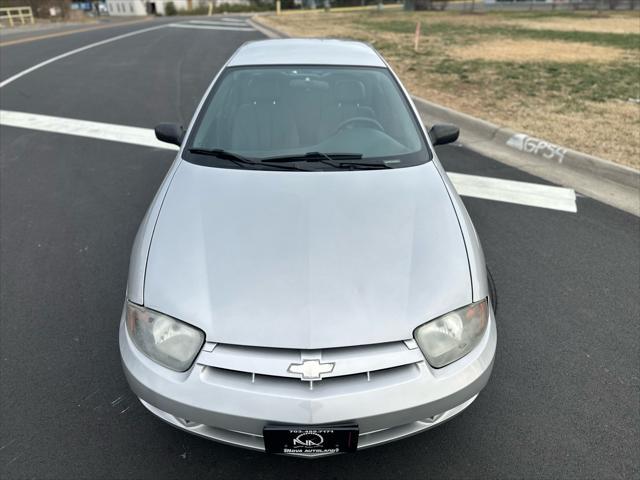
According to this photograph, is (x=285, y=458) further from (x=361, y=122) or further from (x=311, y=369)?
(x=361, y=122)

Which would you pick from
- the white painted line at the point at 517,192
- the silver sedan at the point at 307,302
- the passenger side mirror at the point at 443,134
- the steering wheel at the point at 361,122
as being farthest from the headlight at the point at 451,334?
the white painted line at the point at 517,192

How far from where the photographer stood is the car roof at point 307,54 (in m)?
3.38

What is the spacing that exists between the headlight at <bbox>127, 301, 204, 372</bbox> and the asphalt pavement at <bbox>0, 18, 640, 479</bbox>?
56 cm

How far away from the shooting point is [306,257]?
203cm

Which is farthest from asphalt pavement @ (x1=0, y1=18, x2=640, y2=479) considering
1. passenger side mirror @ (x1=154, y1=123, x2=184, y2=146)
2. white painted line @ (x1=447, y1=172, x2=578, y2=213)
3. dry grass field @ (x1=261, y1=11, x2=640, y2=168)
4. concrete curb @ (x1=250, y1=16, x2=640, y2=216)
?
dry grass field @ (x1=261, y1=11, x2=640, y2=168)

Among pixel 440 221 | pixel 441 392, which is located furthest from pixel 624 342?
pixel 441 392

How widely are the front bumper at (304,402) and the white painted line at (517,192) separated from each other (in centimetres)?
307

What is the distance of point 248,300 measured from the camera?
6.09 feet

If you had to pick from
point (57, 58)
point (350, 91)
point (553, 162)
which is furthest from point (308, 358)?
point (57, 58)

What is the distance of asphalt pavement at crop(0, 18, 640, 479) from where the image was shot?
2.07 m

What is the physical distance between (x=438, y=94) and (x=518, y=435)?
23.2 ft

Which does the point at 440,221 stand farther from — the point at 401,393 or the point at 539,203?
the point at 539,203

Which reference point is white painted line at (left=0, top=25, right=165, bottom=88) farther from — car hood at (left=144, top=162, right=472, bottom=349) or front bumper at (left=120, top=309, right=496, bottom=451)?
front bumper at (left=120, top=309, right=496, bottom=451)

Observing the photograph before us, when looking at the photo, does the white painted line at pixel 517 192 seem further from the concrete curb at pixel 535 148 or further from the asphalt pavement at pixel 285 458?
the concrete curb at pixel 535 148
